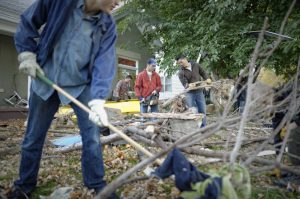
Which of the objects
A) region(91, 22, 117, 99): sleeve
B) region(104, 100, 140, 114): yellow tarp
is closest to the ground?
region(91, 22, 117, 99): sleeve

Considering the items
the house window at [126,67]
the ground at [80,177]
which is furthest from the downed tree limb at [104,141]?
the house window at [126,67]

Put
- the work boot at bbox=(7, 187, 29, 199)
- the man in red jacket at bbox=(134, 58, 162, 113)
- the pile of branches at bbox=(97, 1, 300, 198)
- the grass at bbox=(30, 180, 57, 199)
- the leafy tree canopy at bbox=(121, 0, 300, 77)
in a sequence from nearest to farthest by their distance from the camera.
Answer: the pile of branches at bbox=(97, 1, 300, 198) < the work boot at bbox=(7, 187, 29, 199) < the grass at bbox=(30, 180, 57, 199) < the leafy tree canopy at bbox=(121, 0, 300, 77) < the man in red jacket at bbox=(134, 58, 162, 113)

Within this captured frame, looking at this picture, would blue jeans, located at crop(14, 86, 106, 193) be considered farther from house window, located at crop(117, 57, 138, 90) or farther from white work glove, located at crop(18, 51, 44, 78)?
house window, located at crop(117, 57, 138, 90)

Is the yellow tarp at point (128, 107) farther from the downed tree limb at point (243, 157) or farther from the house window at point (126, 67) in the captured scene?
the downed tree limb at point (243, 157)

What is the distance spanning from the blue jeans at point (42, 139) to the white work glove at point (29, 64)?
0.83 ft

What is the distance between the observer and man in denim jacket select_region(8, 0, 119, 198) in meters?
2.98

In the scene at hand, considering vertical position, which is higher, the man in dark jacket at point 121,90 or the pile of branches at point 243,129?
the man in dark jacket at point 121,90

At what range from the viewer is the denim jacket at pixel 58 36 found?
296 centimetres

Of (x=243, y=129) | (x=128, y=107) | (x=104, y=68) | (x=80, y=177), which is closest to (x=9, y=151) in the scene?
(x=80, y=177)

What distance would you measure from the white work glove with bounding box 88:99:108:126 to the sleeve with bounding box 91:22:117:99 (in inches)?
2.3

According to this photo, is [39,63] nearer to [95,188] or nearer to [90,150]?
[90,150]

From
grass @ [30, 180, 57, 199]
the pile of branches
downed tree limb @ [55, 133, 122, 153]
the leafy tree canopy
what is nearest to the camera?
Result: the pile of branches

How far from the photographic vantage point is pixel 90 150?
313cm

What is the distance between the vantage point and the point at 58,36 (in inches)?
119
